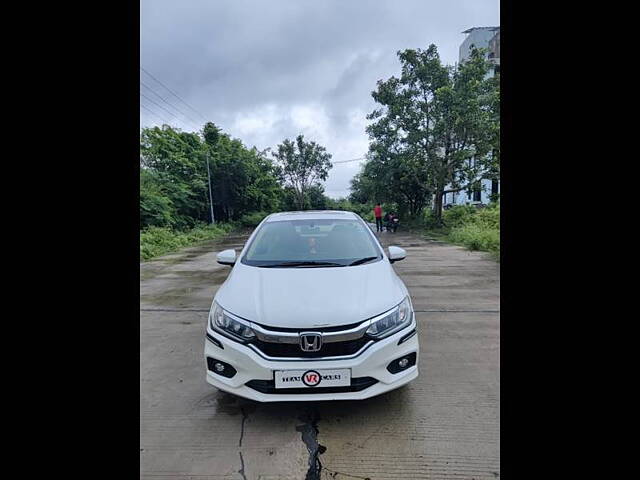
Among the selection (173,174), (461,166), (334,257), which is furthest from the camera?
(173,174)

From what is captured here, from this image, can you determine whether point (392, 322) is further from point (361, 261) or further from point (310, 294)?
point (361, 261)

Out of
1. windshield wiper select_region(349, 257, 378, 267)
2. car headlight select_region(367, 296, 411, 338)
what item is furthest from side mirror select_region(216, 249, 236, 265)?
car headlight select_region(367, 296, 411, 338)

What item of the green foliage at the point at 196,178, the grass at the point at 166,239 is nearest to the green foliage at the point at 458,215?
the grass at the point at 166,239

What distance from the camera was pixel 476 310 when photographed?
4812mm

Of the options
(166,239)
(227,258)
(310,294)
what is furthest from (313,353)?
(166,239)

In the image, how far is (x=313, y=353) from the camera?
2.14 m

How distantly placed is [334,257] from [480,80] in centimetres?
1445

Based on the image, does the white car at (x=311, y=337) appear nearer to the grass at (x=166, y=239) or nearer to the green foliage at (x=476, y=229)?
the green foliage at (x=476, y=229)

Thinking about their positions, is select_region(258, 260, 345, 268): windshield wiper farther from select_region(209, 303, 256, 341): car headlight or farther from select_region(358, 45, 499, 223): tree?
select_region(358, 45, 499, 223): tree
